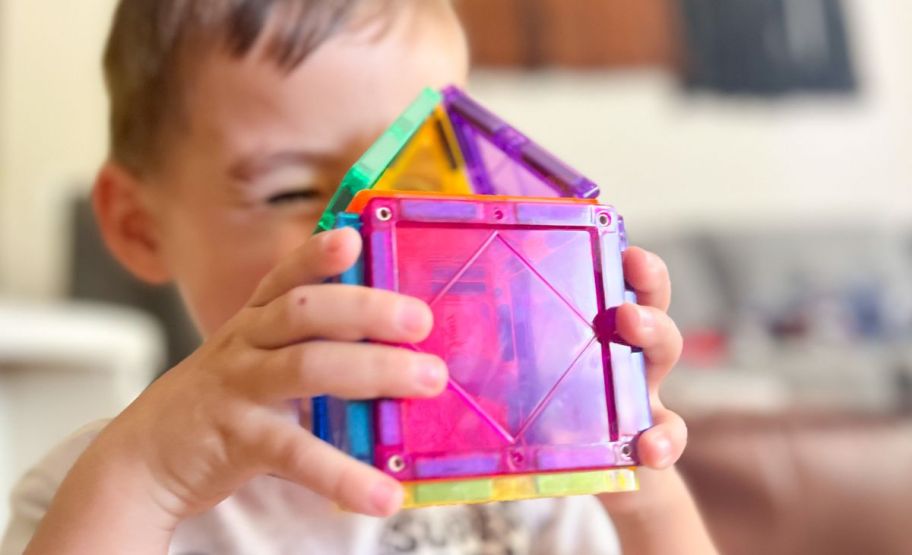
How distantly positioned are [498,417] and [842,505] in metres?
0.48

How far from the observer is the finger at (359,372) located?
0.94 feet

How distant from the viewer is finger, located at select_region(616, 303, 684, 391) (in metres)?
0.32

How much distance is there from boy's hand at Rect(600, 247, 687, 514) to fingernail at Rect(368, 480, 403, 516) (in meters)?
0.09

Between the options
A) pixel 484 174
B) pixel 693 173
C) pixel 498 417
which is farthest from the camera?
pixel 693 173

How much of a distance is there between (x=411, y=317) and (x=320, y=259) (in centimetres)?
4

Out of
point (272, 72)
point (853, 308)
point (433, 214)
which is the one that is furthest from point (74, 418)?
point (853, 308)

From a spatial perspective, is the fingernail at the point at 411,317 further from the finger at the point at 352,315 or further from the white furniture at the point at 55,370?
the white furniture at the point at 55,370

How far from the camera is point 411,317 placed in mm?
289

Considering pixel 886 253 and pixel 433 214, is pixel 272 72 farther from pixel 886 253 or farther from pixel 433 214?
pixel 886 253

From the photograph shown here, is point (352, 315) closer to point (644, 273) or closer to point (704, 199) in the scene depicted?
point (644, 273)

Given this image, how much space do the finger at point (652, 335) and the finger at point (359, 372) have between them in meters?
0.07

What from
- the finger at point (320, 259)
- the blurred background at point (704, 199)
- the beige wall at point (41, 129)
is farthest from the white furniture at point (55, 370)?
the finger at point (320, 259)

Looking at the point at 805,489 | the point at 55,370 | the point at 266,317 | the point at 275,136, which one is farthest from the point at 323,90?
the point at 55,370

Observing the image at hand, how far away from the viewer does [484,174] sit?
455 millimetres
